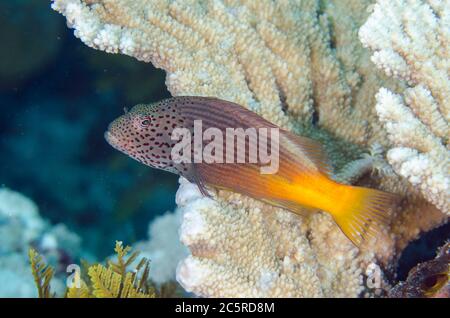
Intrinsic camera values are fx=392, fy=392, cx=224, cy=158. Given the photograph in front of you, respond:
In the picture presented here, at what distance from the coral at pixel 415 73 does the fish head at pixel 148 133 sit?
1250 millimetres

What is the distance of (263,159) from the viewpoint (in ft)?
7.43

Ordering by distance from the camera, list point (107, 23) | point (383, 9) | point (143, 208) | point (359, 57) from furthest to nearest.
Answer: point (143, 208)
point (359, 57)
point (107, 23)
point (383, 9)

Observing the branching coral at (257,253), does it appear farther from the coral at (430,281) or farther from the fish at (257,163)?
the coral at (430,281)

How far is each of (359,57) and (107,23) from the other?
1.99 m

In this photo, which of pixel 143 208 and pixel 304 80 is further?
pixel 143 208

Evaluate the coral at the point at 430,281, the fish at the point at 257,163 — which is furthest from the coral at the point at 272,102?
the coral at the point at 430,281

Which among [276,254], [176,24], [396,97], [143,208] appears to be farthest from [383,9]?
[143,208]

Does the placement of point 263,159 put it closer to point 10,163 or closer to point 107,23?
point 107,23

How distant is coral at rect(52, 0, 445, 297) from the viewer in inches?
87.7

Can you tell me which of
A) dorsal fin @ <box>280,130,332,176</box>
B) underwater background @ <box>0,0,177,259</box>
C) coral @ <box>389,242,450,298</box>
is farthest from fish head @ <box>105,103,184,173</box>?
coral @ <box>389,242,450,298</box>

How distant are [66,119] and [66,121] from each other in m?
0.02

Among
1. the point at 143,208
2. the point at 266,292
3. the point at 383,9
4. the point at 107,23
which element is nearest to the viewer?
the point at 266,292

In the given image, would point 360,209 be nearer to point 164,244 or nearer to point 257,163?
point 257,163

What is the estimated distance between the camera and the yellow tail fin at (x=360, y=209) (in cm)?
215
